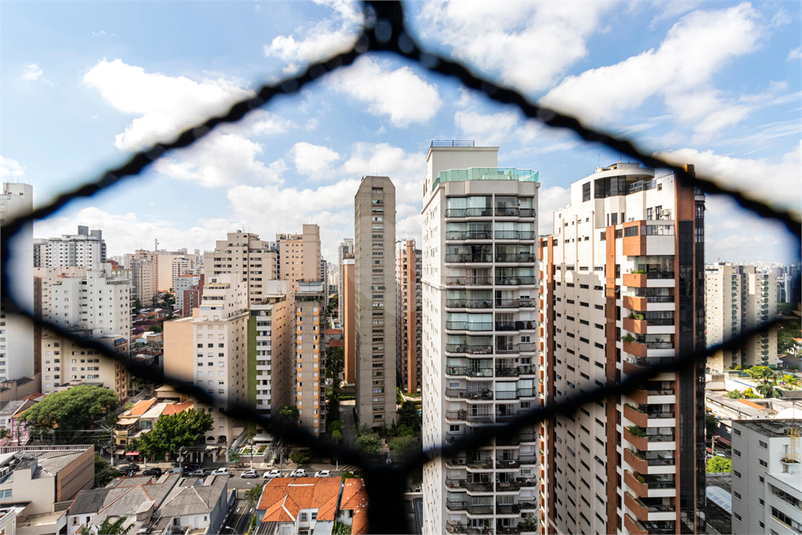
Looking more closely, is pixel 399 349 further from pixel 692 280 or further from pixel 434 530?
pixel 692 280

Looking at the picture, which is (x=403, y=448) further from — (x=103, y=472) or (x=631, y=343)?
(x=103, y=472)

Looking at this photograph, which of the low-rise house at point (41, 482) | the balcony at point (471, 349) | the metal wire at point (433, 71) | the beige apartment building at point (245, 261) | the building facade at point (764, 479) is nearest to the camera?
the metal wire at point (433, 71)

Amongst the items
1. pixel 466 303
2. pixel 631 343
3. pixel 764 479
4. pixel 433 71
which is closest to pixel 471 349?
pixel 466 303

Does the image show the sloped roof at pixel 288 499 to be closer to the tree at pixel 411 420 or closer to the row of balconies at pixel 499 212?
the tree at pixel 411 420

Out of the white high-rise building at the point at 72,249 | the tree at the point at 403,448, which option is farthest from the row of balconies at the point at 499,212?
the white high-rise building at the point at 72,249

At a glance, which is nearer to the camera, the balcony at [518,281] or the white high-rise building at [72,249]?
the white high-rise building at [72,249]

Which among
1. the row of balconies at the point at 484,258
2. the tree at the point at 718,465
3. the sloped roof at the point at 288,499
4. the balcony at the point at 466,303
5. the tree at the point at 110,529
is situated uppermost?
the row of balconies at the point at 484,258
